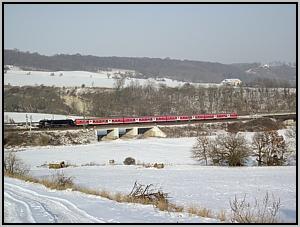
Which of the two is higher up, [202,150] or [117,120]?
[117,120]

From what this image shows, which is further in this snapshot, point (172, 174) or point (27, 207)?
point (172, 174)

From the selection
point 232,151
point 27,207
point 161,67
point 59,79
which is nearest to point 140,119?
point 232,151

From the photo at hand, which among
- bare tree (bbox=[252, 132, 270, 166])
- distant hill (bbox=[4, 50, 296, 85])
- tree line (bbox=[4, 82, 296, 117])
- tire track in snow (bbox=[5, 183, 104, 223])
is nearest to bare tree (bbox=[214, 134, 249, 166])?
bare tree (bbox=[252, 132, 270, 166])

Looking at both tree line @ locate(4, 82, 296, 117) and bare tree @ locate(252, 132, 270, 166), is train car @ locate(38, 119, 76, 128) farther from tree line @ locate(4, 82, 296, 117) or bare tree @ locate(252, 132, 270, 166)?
bare tree @ locate(252, 132, 270, 166)

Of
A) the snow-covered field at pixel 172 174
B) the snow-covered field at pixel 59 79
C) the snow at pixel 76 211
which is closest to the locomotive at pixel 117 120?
the snow-covered field at pixel 172 174

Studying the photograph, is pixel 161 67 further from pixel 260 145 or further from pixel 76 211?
pixel 76 211

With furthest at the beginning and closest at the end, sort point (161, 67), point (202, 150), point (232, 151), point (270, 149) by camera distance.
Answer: point (161, 67) → point (202, 150) → point (270, 149) → point (232, 151)

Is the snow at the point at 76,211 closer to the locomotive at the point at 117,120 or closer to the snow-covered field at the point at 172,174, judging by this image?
the snow-covered field at the point at 172,174
